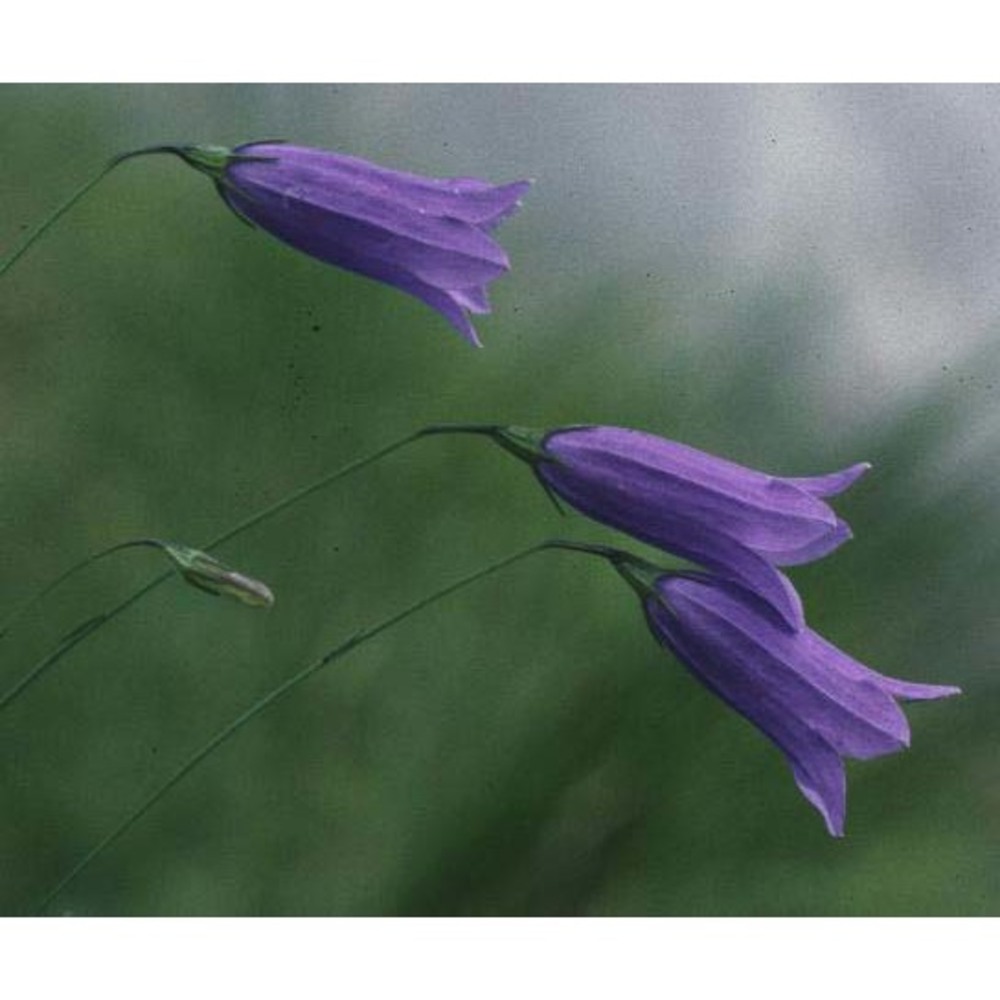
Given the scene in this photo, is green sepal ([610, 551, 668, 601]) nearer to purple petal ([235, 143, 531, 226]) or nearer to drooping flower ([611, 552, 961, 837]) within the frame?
drooping flower ([611, 552, 961, 837])

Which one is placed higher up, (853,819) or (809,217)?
(809,217)

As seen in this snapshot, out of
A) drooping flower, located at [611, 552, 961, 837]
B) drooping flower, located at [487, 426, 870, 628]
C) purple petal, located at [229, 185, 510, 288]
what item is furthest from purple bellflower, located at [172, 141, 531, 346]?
drooping flower, located at [611, 552, 961, 837]

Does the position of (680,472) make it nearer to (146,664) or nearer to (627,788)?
(627,788)

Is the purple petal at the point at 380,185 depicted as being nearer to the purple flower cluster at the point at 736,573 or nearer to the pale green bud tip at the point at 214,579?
the purple flower cluster at the point at 736,573

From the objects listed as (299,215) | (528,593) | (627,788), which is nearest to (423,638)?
(528,593)

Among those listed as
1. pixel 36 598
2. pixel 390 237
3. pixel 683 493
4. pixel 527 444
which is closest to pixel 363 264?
pixel 390 237

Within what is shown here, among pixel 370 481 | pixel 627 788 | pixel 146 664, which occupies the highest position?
pixel 370 481
